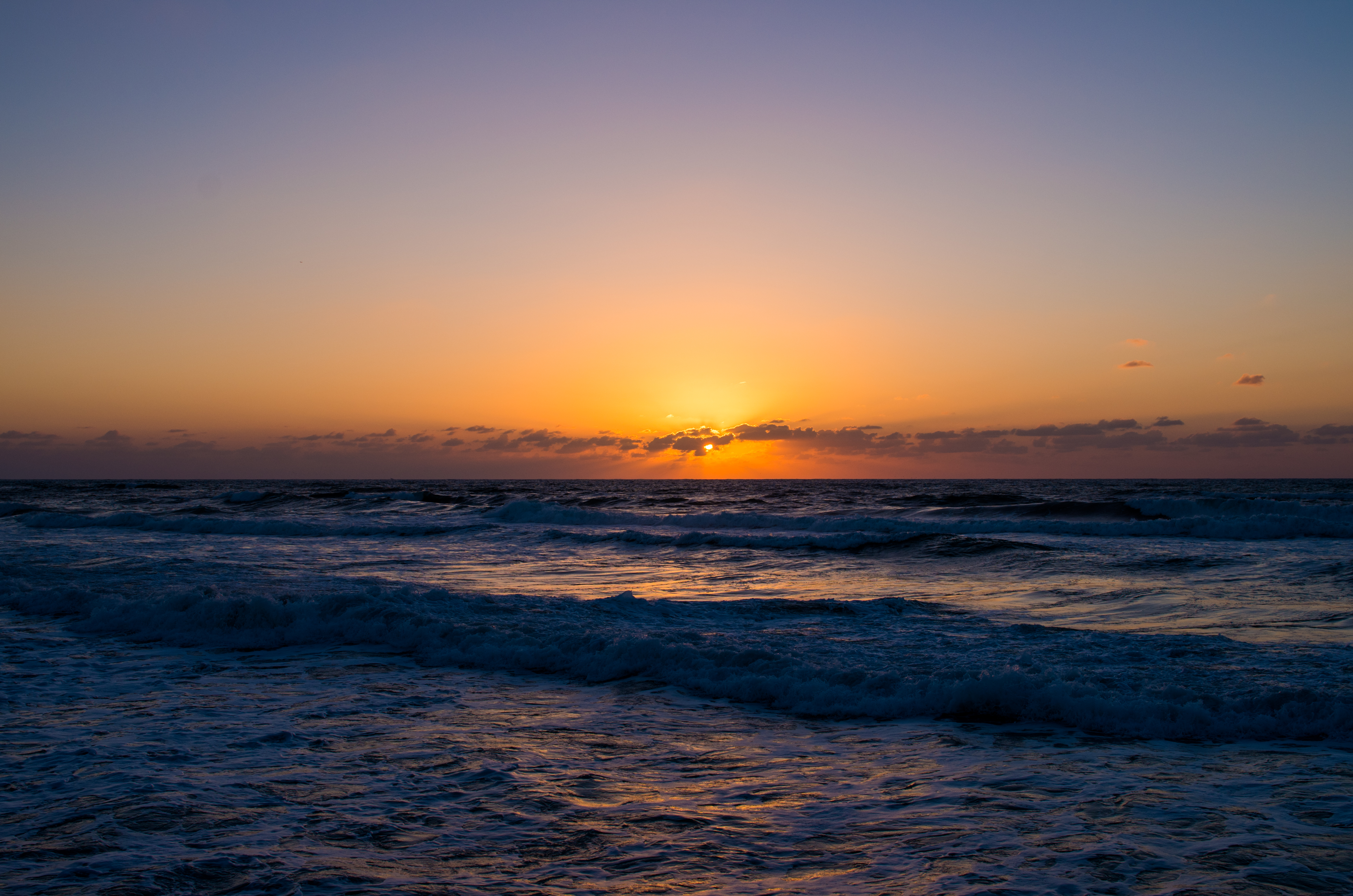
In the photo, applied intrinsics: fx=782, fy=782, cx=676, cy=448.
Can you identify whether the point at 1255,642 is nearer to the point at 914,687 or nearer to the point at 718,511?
the point at 914,687

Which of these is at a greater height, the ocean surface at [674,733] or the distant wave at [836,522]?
the ocean surface at [674,733]

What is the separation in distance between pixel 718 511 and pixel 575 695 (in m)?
33.7

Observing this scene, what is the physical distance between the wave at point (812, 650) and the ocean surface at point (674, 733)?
0.05m

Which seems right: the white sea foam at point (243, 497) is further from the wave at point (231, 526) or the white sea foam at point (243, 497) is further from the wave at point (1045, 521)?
the wave at point (1045, 521)

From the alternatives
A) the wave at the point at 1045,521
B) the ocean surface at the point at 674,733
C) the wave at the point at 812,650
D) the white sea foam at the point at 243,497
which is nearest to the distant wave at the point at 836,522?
the wave at the point at 1045,521

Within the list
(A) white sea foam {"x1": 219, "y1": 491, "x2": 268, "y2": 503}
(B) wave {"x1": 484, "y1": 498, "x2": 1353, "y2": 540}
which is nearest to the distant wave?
(B) wave {"x1": 484, "y1": 498, "x2": 1353, "y2": 540}

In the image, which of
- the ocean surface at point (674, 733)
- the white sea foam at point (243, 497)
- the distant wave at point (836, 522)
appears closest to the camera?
the ocean surface at point (674, 733)

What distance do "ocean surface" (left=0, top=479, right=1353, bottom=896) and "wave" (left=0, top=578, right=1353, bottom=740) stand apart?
0.05 m

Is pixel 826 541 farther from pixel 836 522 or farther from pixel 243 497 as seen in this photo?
pixel 243 497

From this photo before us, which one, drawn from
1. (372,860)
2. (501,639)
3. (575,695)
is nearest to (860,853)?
(372,860)

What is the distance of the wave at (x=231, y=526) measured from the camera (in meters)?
29.3

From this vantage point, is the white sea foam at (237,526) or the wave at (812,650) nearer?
the wave at (812,650)

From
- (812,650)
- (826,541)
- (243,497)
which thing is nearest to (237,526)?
(243,497)

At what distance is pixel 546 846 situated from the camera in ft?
14.3
